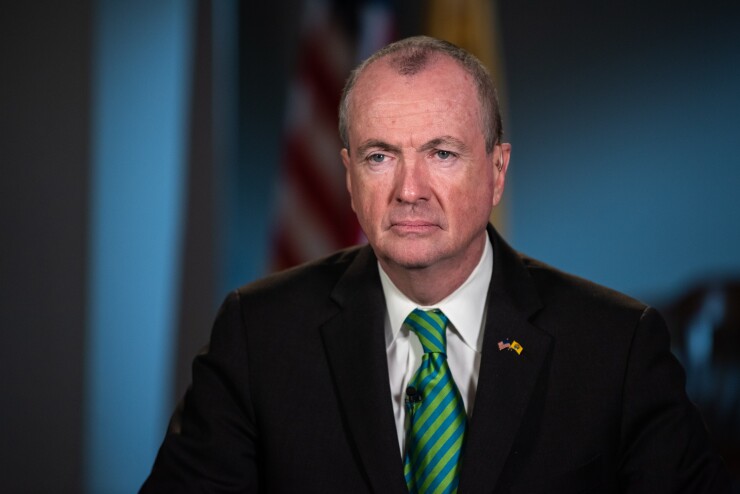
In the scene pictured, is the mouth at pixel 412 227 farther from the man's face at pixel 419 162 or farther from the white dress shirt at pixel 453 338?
the white dress shirt at pixel 453 338

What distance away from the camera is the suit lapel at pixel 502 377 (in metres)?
1.96

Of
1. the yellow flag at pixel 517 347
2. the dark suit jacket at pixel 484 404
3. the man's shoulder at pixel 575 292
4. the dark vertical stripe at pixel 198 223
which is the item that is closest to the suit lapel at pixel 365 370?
the dark suit jacket at pixel 484 404

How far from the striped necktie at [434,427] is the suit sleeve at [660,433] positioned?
1.13 ft

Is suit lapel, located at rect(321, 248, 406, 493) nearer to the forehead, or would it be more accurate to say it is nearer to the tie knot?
the tie knot

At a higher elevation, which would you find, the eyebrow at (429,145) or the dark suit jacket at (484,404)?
the eyebrow at (429,145)

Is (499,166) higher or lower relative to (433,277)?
higher

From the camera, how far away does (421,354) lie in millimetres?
2158

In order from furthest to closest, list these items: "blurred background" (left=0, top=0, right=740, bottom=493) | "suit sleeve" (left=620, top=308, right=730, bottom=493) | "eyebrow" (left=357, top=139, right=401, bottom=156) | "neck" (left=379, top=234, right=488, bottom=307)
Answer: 1. "blurred background" (left=0, top=0, right=740, bottom=493)
2. "neck" (left=379, top=234, right=488, bottom=307)
3. "eyebrow" (left=357, top=139, right=401, bottom=156)
4. "suit sleeve" (left=620, top=308, right=730, bottom=493)

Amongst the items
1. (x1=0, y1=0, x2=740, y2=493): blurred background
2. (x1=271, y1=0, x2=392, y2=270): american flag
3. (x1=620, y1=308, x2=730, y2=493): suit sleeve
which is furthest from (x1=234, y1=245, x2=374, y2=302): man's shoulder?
(x1=271, y1=0, x2=392, y2=270): american flag

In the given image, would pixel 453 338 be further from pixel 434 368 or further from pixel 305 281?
pixel 305 281

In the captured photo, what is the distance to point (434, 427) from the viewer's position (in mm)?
2016

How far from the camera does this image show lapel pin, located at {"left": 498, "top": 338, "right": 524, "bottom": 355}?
2.08 metres

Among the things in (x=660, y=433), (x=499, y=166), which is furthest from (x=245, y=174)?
(x=660, y=433)

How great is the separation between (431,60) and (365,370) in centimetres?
68
